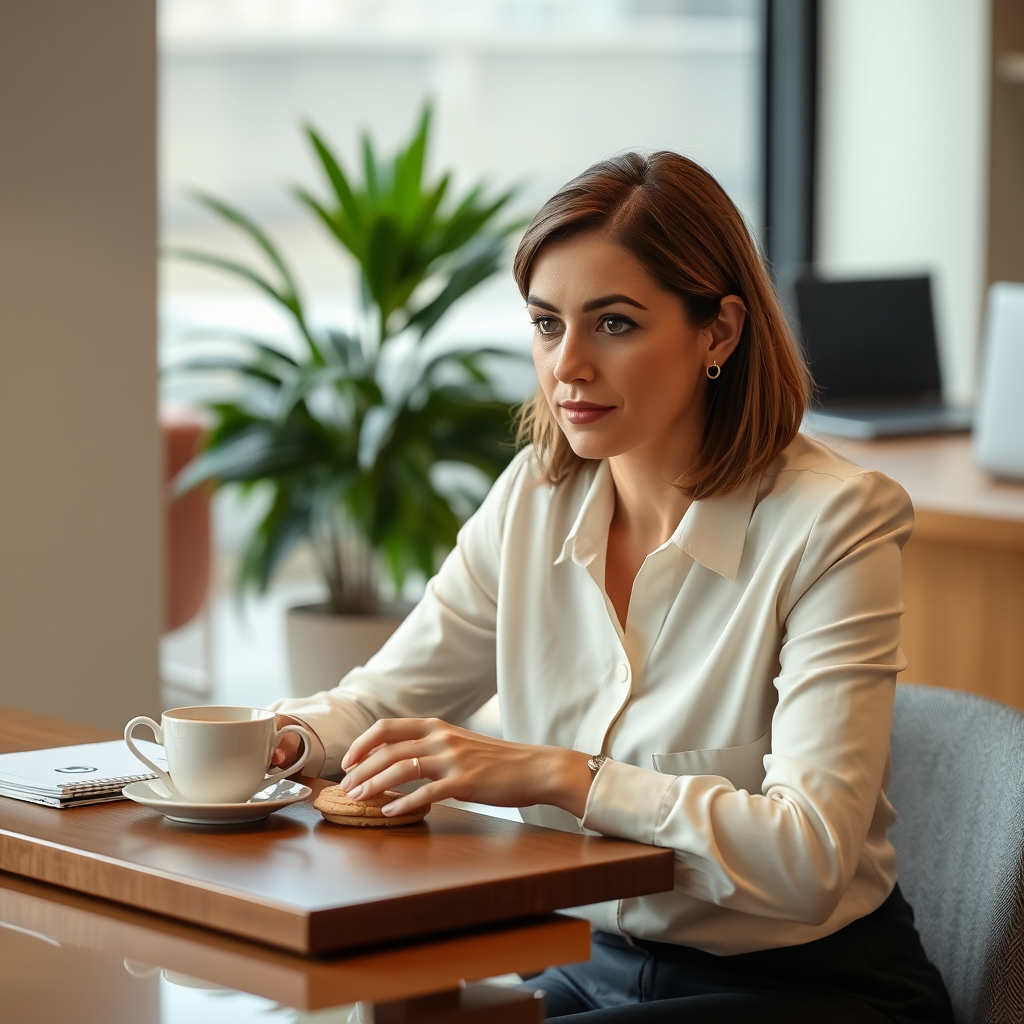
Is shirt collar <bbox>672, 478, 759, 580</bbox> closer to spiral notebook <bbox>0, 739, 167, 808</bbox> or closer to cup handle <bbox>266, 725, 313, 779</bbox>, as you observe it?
cup handle <bbox>266, 725, 313, 779</bbox>

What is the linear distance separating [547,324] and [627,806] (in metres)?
0.47

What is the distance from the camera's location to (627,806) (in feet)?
4.10

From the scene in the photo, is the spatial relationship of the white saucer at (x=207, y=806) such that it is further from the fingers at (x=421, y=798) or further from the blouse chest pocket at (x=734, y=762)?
the blouse chest pocket at (x=734, y=762)

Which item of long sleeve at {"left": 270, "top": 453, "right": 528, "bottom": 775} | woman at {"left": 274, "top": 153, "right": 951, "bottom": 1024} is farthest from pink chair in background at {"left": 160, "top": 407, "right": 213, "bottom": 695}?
woman at {"left": 274, "top": 153, "right": 951, "bottom": 1024}

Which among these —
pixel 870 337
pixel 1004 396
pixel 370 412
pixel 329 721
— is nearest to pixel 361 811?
pixel 329 721

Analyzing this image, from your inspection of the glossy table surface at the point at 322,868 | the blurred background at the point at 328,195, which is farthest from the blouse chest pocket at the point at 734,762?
the blurred background at the point at 328,195

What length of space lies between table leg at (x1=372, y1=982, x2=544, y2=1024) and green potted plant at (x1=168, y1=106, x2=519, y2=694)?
2331 mm

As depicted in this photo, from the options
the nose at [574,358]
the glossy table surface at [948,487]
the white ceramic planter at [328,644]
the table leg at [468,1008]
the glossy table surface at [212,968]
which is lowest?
the white ceramic planter at [328,644]

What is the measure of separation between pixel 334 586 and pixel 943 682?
4.54ft

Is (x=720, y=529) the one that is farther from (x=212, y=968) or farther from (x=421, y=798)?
(x=212, y=968)

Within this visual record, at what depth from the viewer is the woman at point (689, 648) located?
1268 millimetres

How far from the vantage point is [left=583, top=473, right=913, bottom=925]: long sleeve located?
1247 millimetres

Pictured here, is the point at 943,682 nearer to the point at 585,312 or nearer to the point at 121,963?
the point at 585,312

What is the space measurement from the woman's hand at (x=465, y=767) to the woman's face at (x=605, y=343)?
31 centimetres
